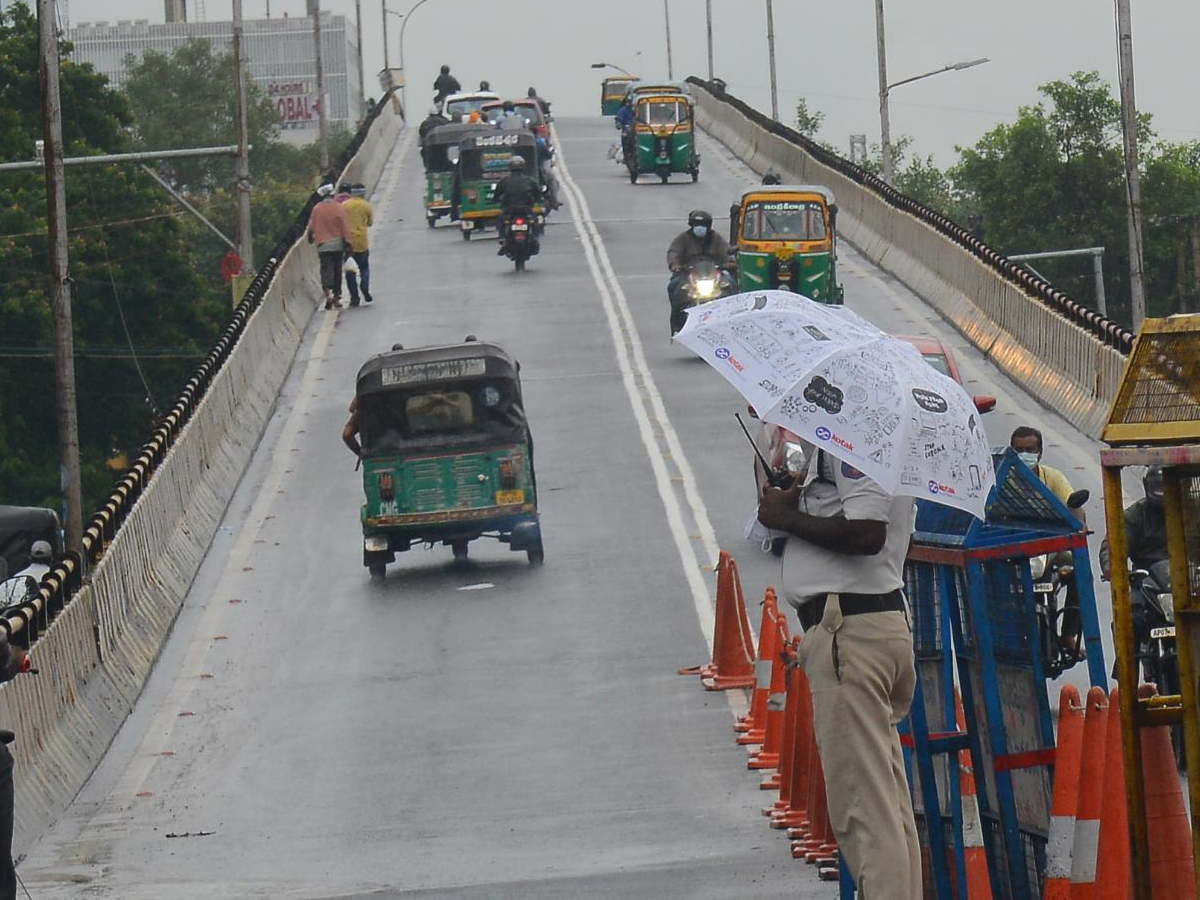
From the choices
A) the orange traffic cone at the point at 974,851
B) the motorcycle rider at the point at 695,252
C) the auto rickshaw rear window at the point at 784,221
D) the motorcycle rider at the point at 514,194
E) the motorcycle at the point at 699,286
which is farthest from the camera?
the motorcycle rider at the point at 514,194

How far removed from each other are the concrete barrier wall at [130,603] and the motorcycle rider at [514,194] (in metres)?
9.69

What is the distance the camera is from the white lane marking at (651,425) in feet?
67.6

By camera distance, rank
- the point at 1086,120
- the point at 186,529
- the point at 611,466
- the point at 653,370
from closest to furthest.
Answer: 1. the point at 186,529
2. the point at 611,466
3. the point at 653,370
4. the point at 1086,120

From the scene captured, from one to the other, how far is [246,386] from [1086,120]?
70.2 meters

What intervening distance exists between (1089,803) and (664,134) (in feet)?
173

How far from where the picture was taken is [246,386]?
30.2 meters

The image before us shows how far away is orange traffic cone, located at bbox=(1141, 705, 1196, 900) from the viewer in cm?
695

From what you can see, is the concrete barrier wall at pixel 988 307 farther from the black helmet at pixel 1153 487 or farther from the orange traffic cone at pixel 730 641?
the black helmet at pixel 1153 487

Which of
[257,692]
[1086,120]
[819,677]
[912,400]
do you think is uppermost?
[1086,120]

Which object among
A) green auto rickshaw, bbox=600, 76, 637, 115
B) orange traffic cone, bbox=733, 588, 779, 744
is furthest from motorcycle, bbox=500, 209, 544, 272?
green auto rickshaw, bbox=600, 76, 637, 115

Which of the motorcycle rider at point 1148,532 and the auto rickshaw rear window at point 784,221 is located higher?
the auto rickshaw rear window at point 784,221

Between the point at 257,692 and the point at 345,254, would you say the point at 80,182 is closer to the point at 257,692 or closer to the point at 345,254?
the point at 345,254

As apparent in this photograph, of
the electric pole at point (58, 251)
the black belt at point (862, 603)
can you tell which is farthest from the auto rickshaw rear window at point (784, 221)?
the black belt at point (862, 603)

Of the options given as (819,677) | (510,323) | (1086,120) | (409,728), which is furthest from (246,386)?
(1086,120)
